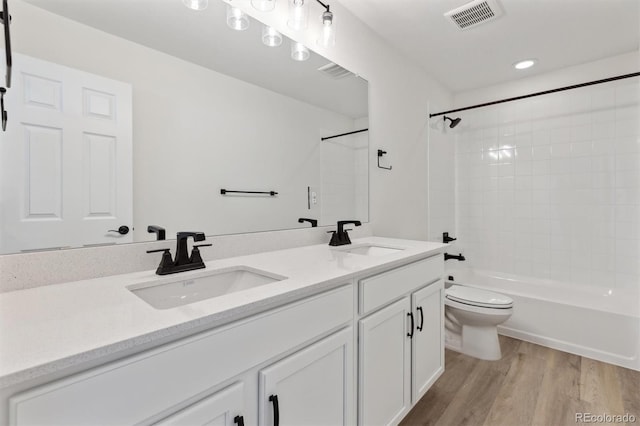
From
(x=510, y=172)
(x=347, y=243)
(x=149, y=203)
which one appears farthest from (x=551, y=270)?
(x=149, y=203)

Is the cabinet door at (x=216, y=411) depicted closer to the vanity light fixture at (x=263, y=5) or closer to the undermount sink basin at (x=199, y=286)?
the undermount sink basin at (x=199, y=286)

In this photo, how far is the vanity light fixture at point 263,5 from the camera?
1324 mm

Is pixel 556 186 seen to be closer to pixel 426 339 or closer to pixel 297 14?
pixel 426 339

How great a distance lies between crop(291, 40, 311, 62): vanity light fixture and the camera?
1.60 meters

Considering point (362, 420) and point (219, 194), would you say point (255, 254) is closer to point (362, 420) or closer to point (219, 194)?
point (219, 194)

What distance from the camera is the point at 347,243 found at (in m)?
1.70

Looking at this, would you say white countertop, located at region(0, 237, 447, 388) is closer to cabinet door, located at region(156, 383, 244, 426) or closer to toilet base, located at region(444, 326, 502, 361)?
cabinet door, located at region(156, 383, 244, 426)

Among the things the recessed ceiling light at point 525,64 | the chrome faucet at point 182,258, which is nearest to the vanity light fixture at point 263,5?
the chrome faucet at point 182,258

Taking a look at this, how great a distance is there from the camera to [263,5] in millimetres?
1330

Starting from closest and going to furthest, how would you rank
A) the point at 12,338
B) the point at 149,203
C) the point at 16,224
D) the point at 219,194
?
the point at 12,338, the point at 16,224, the point at 149,203, the point at 219,194

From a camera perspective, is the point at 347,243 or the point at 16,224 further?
the point at 347,243

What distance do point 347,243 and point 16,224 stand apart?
4.40ft

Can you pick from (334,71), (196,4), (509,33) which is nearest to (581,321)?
(509,33)

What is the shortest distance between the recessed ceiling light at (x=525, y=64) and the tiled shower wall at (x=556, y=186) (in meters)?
0.39
